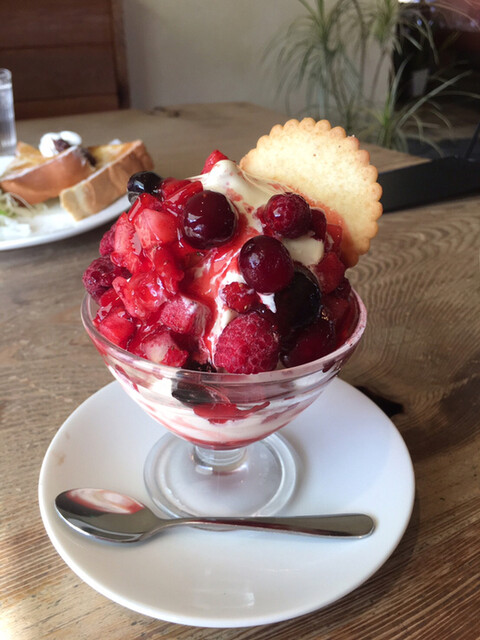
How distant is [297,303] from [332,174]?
0.77 feet

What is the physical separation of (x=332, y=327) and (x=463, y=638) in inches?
12.0

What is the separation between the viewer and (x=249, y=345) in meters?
0.54

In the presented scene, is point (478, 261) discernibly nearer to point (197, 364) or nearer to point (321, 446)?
point (321, 446)

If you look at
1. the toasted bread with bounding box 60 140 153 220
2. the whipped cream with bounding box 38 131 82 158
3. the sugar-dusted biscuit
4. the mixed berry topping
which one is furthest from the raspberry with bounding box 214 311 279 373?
the whipped cream with bounding box 38 131 82 158

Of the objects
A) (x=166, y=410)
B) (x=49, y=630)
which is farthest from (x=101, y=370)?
(x=49, y=630)

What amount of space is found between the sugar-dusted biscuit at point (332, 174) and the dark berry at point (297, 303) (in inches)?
6.3

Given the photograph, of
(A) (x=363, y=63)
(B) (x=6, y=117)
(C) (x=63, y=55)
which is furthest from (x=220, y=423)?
(A) (x=363, y=63)

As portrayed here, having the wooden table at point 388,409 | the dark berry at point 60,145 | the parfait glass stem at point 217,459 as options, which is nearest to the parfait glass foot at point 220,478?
the parfait glass stem at point 217,459

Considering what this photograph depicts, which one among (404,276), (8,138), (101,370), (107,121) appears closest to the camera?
(101,370)

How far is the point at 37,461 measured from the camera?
73 centimetres

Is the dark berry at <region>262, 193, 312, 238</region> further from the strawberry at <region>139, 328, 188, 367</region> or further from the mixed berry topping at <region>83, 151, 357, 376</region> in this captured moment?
the strawberry at <region>139, 328, 188, 367</region>

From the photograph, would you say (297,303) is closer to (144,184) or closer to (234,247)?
(234,247)

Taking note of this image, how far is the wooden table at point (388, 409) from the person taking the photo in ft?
1.75

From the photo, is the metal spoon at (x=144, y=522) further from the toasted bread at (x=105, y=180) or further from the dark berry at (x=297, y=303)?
the toasted bread at (x=105, y=180)
